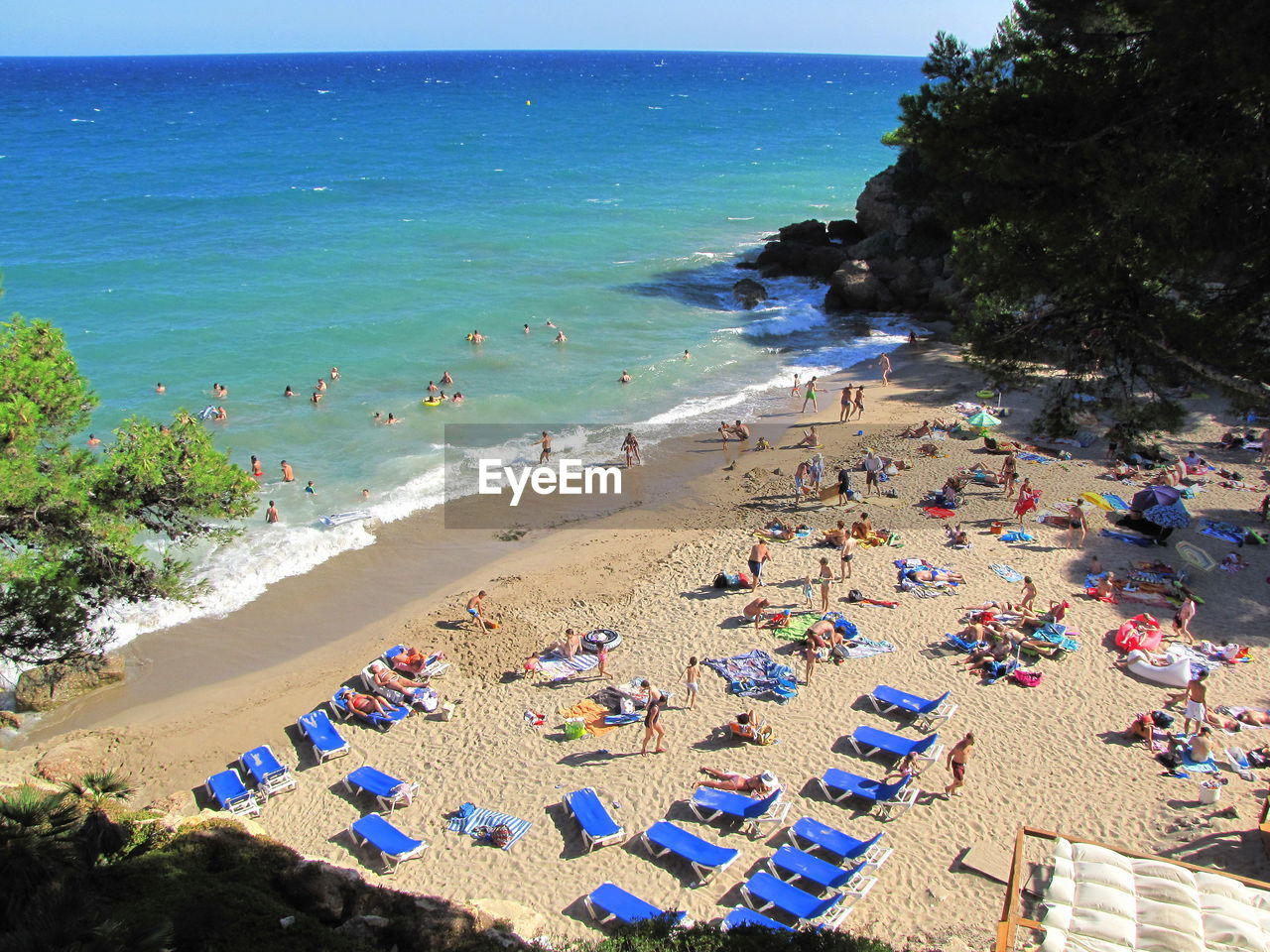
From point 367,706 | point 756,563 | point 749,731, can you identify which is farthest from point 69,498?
point 756,563

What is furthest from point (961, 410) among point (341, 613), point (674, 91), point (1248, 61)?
point (674, 91)

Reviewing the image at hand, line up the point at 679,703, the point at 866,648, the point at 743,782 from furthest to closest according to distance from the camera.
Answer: the point at 866,648, the point at 679,703, the point at 743,782

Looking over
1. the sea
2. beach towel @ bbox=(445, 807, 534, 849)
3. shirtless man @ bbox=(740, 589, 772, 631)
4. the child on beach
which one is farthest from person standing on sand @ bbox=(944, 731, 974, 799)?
the sea

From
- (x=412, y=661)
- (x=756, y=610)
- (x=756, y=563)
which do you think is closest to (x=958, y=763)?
(x=756, y=610)

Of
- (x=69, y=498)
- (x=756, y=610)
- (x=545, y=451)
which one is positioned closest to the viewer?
(x=69, y=498)

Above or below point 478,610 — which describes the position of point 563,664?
below

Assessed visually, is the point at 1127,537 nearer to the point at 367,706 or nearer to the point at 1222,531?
the point at 1222,531

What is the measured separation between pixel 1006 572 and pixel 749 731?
6.75 m

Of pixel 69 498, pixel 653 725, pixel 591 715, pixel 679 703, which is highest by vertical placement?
pixel 69 498

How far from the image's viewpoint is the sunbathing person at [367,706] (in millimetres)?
13062

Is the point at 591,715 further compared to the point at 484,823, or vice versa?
the point at 591,715

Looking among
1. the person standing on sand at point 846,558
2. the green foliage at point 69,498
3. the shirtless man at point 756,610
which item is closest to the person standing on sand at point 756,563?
the shirtless man at point 756,610

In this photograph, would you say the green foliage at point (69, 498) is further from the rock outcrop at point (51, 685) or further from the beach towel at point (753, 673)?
the beach towel at point (753, 673)

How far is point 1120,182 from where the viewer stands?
7484mm
